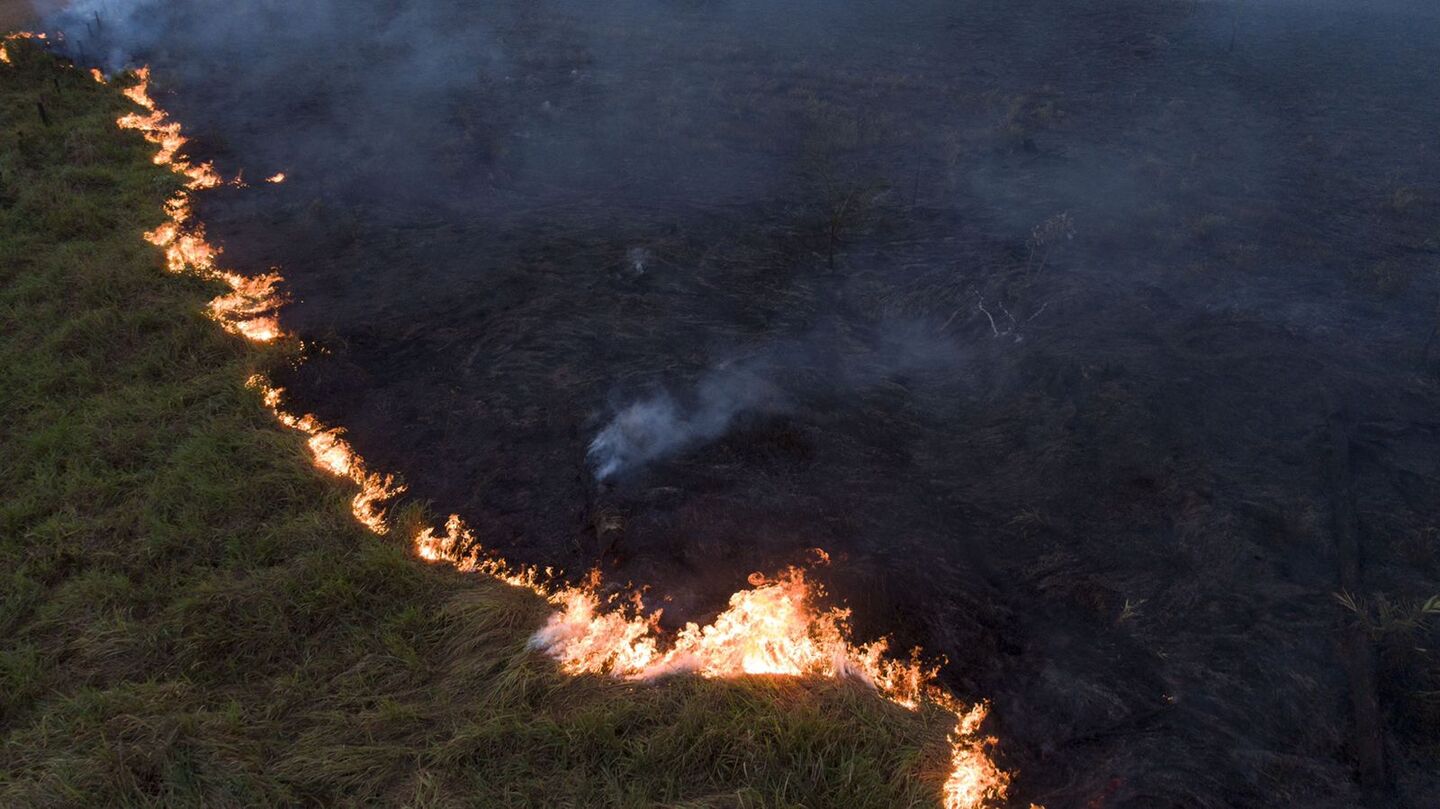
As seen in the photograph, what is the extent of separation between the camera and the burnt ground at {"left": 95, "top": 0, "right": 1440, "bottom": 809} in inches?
146

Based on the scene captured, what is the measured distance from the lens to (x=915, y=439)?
17.0 feet

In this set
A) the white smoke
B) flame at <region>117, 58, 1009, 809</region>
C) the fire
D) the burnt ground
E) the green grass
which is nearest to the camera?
the green grass

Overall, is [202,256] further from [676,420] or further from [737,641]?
[737,641]

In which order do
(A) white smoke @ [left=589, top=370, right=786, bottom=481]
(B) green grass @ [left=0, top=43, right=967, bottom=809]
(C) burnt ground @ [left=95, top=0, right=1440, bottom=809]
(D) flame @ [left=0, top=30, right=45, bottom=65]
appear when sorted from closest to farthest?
(B) green grass @ [left=0, top=43, right=967, bottom=809] < (C) burnt ground @ [left=95, top=0, right=1440, bottom=809] < (A) white smoke @ [left=589, top=370, right=786, bottom=481] < (D) flame @ [left=0, top=30, right=45, bottom=65]

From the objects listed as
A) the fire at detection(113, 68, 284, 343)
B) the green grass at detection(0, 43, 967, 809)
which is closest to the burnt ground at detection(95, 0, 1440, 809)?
the fire at detection(113, 68, 284, 343)

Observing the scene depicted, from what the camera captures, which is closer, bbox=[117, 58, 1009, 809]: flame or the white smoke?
bbox=[117, 58, 1009, 809]: flame

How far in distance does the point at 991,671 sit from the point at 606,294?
15.3 feet

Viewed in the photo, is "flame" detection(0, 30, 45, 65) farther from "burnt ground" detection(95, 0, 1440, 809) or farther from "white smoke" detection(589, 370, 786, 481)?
"white smoke" detection(589, 370, 786, 481)

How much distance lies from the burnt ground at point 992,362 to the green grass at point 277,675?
61 centimetres

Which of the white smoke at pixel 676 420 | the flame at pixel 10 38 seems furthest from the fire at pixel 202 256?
the flame at pixel 10 38

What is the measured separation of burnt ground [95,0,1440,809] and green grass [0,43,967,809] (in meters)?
0.61

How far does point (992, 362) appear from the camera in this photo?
5840mm

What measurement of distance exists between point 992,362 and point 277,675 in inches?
205

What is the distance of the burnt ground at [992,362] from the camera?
3715 millimetres
